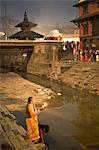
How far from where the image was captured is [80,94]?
29125 mm

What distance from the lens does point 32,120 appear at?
37.0 ft

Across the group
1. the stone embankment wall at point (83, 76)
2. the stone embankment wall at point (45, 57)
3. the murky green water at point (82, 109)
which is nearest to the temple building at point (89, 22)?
the stone embankment wall at point (45, 57)

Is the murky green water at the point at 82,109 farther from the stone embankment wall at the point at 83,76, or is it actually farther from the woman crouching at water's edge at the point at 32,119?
the woman crouching at water's edge at the point at 32,119

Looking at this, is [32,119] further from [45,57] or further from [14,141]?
[45,57]

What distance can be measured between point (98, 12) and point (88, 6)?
15.6 ft

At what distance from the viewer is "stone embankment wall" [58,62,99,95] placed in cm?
3017

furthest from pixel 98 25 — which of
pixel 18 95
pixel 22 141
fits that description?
pixel 22 141

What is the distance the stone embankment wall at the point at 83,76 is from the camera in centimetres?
3017

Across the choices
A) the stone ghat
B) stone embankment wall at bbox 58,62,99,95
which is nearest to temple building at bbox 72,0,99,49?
stone embankment wall at bbox 58,62,99,95

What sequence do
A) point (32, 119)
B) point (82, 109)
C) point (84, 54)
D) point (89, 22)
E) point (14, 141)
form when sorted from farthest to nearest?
point (89, 22)
point (84, 54)
point (82, 109)
point (32, 119)
point (14, 141)

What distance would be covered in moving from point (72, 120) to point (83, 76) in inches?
582

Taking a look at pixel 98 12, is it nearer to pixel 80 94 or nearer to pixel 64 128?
pixel 80 94

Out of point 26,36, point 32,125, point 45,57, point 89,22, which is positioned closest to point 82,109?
point 32,125

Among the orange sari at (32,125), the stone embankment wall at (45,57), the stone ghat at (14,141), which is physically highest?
the stone embankment wall at (45,57)
